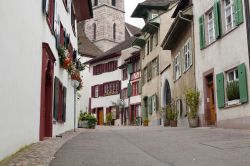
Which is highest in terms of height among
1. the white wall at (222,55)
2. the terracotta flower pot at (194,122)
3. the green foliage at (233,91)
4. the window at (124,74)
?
the window at (124,74)

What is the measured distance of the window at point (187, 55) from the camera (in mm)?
20859

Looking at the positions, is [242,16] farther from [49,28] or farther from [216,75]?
[49,28]

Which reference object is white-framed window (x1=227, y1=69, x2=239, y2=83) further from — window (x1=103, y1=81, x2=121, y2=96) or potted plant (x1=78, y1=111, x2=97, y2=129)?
window (x1=103, y1=81, x2=121, y2=96)

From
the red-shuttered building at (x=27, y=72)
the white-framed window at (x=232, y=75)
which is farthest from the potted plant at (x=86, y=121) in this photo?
the white-framed window at (x=232, y=75)

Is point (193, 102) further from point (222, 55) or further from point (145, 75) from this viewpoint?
point (145, 75)

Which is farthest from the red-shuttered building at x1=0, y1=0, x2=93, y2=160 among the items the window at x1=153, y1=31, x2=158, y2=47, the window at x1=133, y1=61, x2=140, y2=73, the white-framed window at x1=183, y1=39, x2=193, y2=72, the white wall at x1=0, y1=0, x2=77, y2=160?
the window at x1=133, y1=61, x2=140, y2=73

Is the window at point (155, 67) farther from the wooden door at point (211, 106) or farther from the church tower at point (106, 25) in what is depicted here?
the church tower at point (106, 25)

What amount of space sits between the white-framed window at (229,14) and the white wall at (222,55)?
393mm

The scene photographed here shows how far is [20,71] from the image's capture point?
320 inches

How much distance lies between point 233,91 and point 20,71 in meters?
8.67

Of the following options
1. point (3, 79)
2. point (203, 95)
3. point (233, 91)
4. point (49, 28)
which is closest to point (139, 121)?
point (203, 95)

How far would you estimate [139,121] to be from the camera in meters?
40.5

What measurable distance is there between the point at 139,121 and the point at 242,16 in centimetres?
2745

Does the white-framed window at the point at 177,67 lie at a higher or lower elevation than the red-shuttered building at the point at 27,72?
higher
